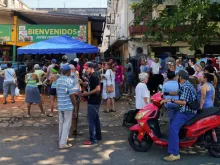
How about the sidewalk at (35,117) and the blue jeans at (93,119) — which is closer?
the blue jeans at (93,119)

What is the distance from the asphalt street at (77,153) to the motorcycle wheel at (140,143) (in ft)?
0.36

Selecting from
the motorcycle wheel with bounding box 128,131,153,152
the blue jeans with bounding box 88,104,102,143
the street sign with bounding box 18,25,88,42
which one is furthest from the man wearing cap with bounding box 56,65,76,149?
the street sign with bounding box 18,25,88,42

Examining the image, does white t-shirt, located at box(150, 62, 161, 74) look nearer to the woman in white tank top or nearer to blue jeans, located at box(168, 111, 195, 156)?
the woman in white tank top

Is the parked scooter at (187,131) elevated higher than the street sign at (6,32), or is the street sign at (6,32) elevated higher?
the street sign at (6,32)

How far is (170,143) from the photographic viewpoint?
17.1 ft


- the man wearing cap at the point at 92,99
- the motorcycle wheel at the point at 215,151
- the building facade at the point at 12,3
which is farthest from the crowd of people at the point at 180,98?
the building facade at the point at 12,3

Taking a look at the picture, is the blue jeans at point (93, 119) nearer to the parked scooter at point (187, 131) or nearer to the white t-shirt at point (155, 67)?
the parked scooter at point (187, 131)

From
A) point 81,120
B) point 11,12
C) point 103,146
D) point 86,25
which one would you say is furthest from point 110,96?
point 11,12

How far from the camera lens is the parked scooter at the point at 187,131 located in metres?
5.23

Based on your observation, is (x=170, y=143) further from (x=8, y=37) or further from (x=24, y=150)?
(x=8, y=37)

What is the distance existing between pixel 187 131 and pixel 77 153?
2.08 meters

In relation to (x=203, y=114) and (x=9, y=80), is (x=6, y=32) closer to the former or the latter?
(x=9, y=80)

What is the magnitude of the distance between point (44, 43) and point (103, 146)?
7.53 meters

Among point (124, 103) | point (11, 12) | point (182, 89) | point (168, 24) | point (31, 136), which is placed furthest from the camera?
point (11, 12)
